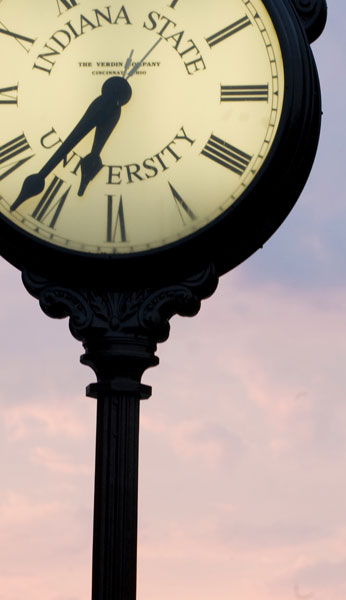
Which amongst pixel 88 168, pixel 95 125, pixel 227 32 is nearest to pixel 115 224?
pixel 88 168

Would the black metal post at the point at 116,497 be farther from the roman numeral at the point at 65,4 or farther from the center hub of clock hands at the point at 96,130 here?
the roman numeral at the point at 65,4

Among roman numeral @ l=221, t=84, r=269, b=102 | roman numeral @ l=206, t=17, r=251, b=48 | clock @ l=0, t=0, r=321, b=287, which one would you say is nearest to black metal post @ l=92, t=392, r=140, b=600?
clock @ l=0, t=0, r=321, b=287

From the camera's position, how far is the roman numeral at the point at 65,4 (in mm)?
4141

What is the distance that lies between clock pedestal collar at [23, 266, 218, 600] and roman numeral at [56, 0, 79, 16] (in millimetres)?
708

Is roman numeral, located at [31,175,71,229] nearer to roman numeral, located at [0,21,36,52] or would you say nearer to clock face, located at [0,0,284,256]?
clock face, located at [0,0,284,256]

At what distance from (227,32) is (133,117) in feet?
1.09

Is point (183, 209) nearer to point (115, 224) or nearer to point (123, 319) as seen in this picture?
point (115, 224)

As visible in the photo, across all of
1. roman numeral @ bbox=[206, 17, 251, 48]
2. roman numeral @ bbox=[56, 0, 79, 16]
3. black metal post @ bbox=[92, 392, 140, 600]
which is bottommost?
black metal post @ bbox=[92, 392, 140, 600]

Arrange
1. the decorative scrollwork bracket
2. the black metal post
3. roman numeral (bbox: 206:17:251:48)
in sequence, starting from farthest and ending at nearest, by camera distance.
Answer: roman numeral (bbox: 206:17:251:48) < the decorative scrollwork bracket < the black metal post

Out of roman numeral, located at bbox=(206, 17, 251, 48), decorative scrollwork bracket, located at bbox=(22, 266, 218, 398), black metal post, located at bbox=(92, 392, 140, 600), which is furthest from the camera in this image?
roman numeral, located at bbox=(206, 17, 251, 48)

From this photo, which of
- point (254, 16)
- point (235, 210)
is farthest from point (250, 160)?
point (254, 16)

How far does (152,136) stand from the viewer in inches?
159

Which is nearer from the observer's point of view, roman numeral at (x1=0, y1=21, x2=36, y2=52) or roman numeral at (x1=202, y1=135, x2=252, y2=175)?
roman numeral at (x1=202, y1=135, x2=252, y2=175)

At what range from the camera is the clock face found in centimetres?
399
